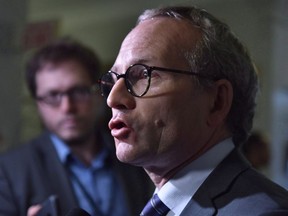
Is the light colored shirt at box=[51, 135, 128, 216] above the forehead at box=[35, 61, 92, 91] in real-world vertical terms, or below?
below

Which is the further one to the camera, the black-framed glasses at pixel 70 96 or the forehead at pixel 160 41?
the black-framed glasses at pixel 70 96

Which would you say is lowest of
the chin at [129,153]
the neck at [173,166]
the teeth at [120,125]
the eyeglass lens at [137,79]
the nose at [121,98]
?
the neck at [173,166]

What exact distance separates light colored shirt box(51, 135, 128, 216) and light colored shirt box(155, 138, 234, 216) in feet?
2.55

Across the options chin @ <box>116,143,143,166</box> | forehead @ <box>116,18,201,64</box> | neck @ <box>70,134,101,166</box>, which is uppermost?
forehead @ <box>116,18,201,64</box>

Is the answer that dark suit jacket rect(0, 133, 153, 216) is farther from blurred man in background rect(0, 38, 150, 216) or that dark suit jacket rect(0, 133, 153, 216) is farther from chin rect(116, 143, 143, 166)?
chin rect(116, 143, 143, 166)

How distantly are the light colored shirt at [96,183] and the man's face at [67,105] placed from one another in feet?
0.21

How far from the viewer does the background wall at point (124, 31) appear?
89.6 inches

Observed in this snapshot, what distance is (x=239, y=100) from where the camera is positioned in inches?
41.5

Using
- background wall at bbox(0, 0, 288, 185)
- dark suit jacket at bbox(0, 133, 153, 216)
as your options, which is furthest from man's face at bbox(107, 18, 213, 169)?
dark suit jacket at bbox(0, 133, 153, 216)

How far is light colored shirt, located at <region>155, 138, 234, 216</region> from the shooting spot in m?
0.97

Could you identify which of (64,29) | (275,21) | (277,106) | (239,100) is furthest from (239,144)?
(64,29)

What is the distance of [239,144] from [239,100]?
11cm

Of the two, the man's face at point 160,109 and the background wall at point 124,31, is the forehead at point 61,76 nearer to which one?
the background wall at point 124,31

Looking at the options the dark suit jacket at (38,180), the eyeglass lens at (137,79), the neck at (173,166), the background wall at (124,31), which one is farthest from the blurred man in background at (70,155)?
the eyeglass lens at (137,79)
